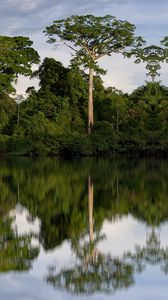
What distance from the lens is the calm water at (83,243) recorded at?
5.54 m

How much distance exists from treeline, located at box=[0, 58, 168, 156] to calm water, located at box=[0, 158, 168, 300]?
745 inches

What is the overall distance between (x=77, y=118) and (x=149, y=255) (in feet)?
101

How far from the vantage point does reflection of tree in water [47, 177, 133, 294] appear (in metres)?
5.56

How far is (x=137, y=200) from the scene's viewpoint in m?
11.9

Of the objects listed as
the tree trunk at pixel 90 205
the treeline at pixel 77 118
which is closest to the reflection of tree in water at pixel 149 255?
the tree trunk at pixel 90 205

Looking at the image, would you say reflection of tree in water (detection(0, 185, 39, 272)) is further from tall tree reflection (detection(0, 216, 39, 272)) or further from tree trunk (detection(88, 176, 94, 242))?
tree trunk (detection(88, 176, 94, 242))

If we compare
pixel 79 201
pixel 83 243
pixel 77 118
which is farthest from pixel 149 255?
pixel 77 118

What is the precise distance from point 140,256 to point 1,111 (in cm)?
2796

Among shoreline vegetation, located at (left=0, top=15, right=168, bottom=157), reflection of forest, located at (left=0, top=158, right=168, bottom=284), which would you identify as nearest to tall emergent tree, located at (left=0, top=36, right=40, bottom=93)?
shoreline vegetation, located at (left=0, top=15, right=168, bottom=157)

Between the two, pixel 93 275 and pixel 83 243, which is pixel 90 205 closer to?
pixel 83 243

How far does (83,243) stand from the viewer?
744cm

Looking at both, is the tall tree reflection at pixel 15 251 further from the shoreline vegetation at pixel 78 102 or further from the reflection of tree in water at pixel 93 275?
the shoreline vegetation at pixel 78 102

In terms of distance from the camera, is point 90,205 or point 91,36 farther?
point 91,36

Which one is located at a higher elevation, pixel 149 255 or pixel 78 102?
pixel 78 102
